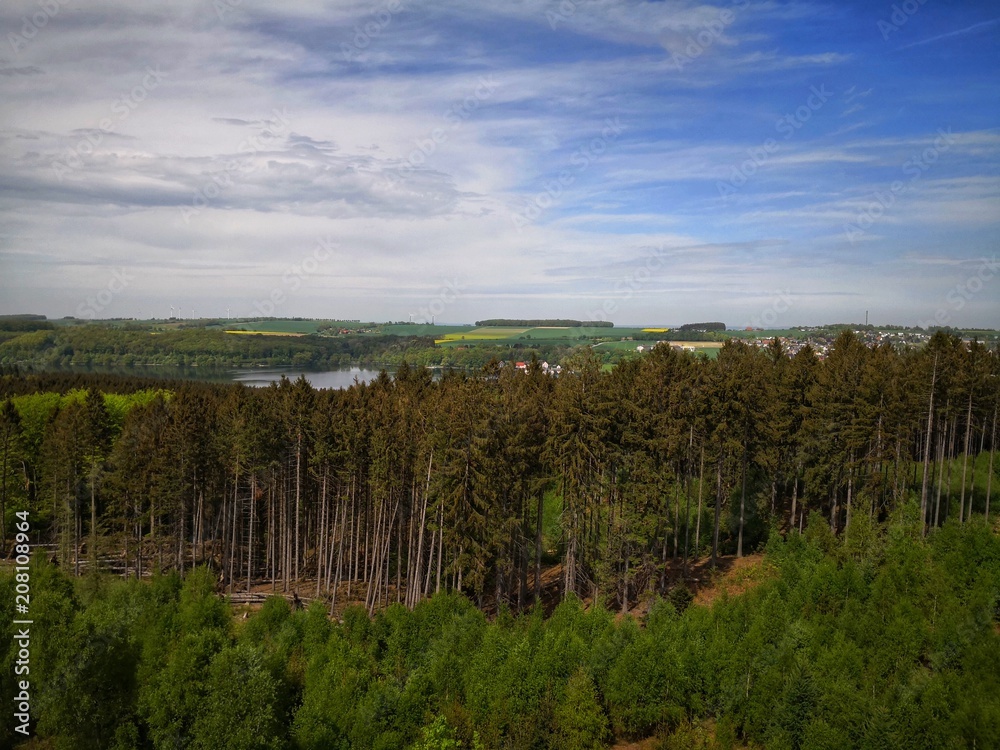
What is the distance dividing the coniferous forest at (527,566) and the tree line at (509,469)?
199 mm

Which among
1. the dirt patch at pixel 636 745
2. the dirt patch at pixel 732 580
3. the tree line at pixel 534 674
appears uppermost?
the tree line at pixel 534 674

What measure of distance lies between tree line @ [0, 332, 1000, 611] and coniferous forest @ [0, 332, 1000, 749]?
0.65 feet

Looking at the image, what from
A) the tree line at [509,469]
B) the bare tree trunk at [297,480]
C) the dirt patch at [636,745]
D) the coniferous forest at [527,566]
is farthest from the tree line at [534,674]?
the bare tree trunk at [297,480]

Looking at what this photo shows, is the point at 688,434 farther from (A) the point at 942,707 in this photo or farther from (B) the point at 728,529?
(A) the point at 942,707

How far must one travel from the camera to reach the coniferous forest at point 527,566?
1806cm

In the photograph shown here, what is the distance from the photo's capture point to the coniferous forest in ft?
59.3

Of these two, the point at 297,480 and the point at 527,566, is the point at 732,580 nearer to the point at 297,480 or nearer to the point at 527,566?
the point at 527,566

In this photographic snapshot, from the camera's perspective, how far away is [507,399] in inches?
1150

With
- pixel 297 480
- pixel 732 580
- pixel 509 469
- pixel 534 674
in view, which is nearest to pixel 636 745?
pixel 534 674

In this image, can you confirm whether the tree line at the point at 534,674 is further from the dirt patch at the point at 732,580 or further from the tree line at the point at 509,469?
the tree line at the point at 509,469

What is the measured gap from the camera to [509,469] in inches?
1166

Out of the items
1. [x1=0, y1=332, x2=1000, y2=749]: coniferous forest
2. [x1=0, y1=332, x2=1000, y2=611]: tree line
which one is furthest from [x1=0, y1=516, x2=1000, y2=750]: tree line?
Result: [x1=0, y1=332, x2=1000, y2=611]: tree line

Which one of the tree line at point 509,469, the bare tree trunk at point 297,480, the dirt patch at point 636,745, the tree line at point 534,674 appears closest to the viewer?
the tree line at point 534,674

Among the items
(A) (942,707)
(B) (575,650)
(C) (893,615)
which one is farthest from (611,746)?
(C) (893,615)
